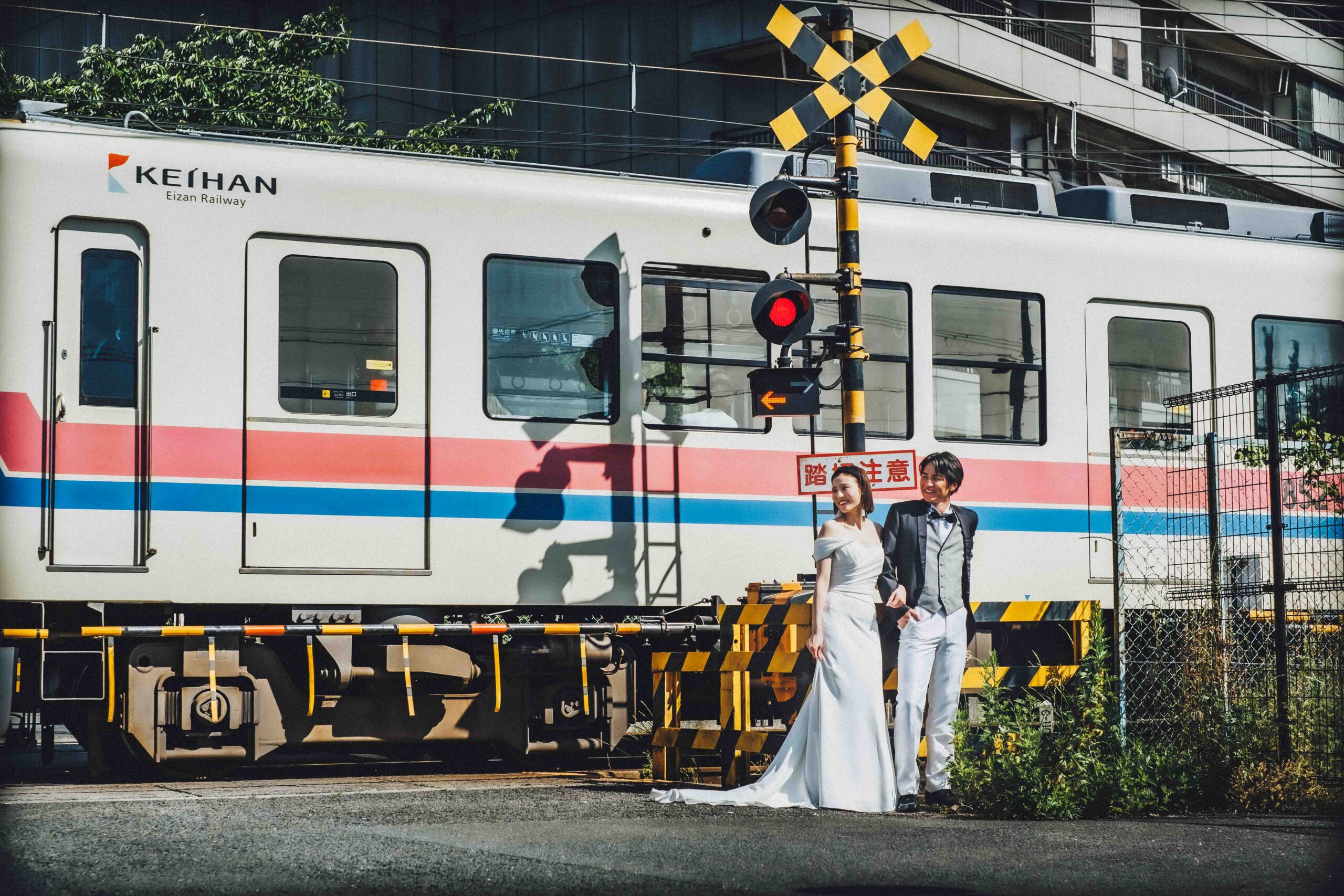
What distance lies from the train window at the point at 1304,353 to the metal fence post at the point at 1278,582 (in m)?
3.46

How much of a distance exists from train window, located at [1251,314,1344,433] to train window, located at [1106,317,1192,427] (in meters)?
0.63

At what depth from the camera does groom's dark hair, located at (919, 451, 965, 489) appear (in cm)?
922

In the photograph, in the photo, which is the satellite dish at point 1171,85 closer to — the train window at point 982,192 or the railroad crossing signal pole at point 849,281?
the train window at point 982,192

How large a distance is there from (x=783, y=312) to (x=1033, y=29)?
83.7 feet

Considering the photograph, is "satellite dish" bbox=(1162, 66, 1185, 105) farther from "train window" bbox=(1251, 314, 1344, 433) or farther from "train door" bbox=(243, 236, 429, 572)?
"train door" bbox=(243, 236, 429, 572)

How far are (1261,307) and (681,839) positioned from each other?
761 centimetres

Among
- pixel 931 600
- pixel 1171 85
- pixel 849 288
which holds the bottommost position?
pixel 931 600

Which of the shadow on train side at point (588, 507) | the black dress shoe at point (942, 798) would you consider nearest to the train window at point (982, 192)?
the shadow on train side at point (588, 507)

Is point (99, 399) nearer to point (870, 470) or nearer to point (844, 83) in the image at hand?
point (870, 470)

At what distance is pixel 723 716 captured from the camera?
31.4ft

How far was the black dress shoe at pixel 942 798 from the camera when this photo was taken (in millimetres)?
8836

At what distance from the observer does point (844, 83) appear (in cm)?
1052

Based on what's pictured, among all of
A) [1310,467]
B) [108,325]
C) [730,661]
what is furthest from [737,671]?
[108,325]

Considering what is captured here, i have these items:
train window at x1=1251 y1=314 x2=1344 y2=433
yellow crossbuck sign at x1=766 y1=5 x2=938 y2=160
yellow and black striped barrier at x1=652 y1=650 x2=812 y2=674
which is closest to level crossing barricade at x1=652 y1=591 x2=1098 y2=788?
yellow and black striped barrier at x1=652 y1=650 x2=812 y2=674
